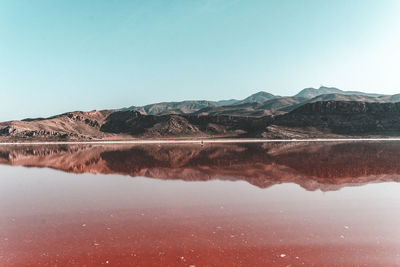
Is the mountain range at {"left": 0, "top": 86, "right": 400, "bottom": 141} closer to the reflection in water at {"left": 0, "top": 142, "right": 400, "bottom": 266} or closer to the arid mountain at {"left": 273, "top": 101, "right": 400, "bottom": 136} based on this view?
the arid mountain at {"left": 273, "top": 101, "right": 400, "bottom": 136}

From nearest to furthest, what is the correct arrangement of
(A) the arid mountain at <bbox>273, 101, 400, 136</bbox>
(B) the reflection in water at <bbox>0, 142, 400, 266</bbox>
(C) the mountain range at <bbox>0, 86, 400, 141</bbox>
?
(B) the reflection in water at <bbox>0, 142, 400, 266</bbox>
(A) the arid mountain at <bbox>273, 101, 400, 136</bbox>
(C) the mountain range at <bbox>0, 86, 400, 141</bbox>

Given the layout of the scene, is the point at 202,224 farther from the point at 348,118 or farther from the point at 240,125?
the point at 348,118

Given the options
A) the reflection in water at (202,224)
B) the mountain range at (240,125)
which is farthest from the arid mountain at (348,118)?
the reflection in water at (202,224)

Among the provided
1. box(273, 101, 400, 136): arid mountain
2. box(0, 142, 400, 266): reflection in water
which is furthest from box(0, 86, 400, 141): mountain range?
box(0, 142, 400, 266): reflection in water

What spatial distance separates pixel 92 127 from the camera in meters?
126

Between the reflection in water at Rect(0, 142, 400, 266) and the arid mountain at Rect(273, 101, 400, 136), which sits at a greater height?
the arid mountain at Rect(273, 101, 400, 136)

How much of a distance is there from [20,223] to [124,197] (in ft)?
15.6

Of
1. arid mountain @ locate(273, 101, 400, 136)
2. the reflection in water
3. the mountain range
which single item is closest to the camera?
the reflection in water

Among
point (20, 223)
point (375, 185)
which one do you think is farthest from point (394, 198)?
point (20, 223)

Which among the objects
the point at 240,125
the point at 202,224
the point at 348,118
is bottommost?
the point at 202,224

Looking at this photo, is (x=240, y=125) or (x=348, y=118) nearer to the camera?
(x=348, y=118)

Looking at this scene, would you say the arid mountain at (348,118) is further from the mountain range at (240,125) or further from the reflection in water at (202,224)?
the reflection in water at (202,224)

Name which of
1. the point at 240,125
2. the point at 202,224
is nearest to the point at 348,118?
the point at 240,125

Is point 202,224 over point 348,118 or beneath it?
beneath
